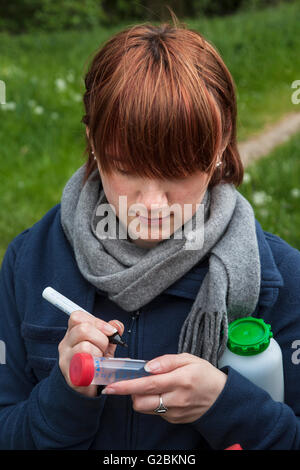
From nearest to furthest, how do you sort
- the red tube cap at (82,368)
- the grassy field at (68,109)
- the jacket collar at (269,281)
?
the red tube cap at (82,368), the jacket collar at (269,281), the grassy field at (68,109)

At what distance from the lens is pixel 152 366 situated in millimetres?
1156

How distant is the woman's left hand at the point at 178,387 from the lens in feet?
3.74

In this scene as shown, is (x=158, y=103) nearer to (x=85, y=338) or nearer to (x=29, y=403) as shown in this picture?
(x=85, y=338)

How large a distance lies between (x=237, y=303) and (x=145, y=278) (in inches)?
8.1

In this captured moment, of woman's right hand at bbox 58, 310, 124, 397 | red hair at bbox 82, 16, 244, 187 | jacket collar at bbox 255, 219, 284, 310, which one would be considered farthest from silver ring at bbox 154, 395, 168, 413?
red hair at bbox 82, 16, 244, 187

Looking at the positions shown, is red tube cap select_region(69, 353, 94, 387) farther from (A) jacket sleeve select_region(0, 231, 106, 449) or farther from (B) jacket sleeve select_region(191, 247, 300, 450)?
(B) jacket sleeve select_region(191, 247, 300, 450)

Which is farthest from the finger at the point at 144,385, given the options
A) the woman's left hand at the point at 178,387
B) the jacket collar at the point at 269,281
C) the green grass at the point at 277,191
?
the green grass at the point at 277,191

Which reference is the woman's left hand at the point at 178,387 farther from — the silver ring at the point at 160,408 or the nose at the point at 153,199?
the nose at the point at 153,199

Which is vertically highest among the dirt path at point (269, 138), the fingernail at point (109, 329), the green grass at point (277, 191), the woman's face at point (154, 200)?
the woman's face at point (154, 200)

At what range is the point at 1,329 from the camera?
57.9 inches

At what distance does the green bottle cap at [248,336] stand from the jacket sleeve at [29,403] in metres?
0.31

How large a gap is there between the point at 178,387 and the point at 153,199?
37 centimetres

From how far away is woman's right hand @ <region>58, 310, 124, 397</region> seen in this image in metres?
1.13

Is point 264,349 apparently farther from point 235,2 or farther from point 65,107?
point 235,2
